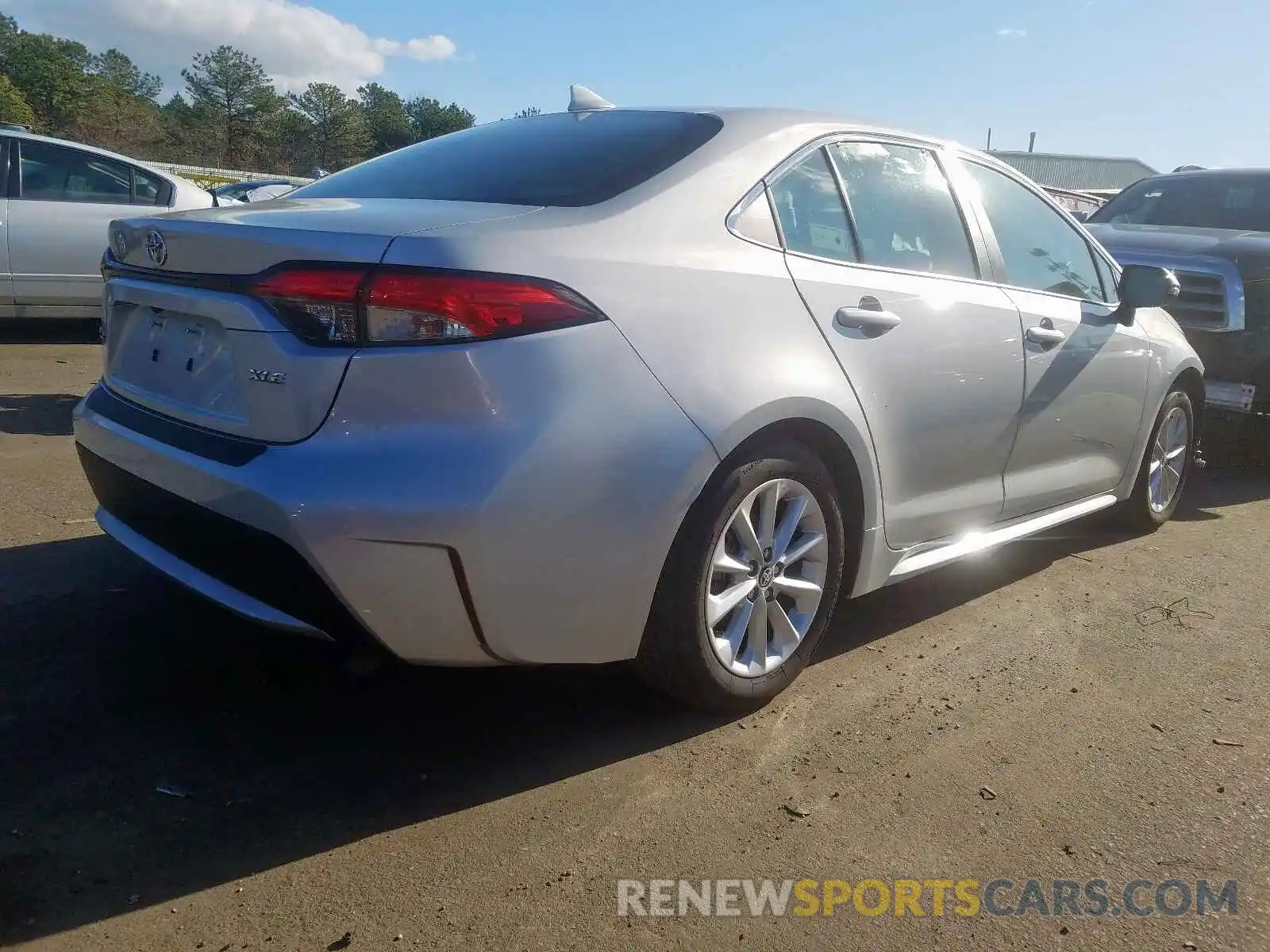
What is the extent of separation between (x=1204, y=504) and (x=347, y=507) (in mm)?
5223

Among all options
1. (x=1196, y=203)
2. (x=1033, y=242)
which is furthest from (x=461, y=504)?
(x=1196, y=203)

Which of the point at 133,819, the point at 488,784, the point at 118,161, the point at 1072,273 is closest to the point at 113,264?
the point at 133,819

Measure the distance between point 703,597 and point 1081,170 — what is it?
1687 inches

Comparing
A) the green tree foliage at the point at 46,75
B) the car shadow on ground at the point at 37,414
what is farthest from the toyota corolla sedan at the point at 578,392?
the green tree foliage at the point at 46,75

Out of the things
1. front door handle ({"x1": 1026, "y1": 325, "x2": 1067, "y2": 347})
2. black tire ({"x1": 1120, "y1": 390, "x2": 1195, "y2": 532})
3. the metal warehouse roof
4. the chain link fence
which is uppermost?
the metal warehouse roof

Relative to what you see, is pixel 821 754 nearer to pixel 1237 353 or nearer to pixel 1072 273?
pixel 1072 273

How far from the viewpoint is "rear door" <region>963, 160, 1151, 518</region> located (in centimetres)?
398

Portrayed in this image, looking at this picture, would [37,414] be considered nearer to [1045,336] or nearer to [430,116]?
[1045,336]

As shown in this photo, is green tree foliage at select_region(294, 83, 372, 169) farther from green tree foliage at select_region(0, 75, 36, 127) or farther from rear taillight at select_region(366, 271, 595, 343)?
rear taillight at select_region(366, 271, 595, 343)

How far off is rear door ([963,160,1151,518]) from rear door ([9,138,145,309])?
21.1ft

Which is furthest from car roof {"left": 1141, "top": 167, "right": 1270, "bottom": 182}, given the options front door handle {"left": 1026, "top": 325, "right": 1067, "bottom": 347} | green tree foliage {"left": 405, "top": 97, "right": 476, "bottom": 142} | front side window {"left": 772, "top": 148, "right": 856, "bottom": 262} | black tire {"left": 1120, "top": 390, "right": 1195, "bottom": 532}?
green tree foliage {"left": 405, "top": 97, "right": 476, "bottom": 142}

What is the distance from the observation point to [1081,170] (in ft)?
134

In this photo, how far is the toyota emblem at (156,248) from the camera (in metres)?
2.75

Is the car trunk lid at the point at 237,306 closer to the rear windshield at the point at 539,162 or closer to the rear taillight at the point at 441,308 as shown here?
the rear taillight at the point at 441,308
